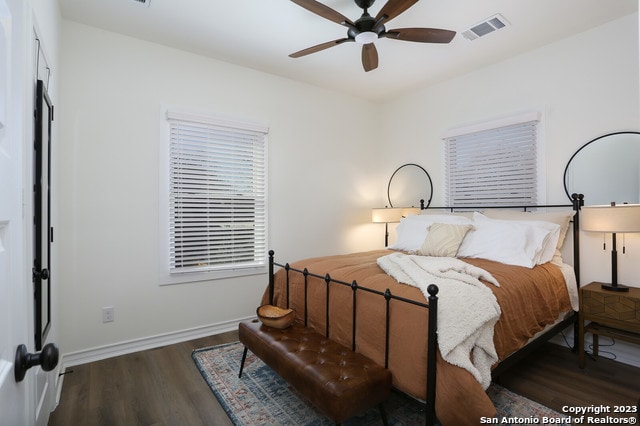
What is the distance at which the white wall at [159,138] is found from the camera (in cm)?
269

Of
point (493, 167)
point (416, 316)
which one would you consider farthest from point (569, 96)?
point (416, 316)

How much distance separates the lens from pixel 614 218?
2.36 m

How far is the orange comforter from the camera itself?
152 centimetres

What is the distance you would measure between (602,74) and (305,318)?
3.14 m

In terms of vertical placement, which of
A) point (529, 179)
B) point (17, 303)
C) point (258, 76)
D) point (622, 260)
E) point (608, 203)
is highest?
point (258, 76)

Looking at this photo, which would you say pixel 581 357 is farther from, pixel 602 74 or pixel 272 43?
pixel 272 43

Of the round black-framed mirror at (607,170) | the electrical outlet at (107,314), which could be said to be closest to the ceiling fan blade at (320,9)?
the round black-framed mirror at (607,170)

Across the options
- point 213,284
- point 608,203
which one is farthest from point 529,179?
point 213,284

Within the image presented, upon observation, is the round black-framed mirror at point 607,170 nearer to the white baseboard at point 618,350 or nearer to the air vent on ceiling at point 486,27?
the white baseboard at point 618,350

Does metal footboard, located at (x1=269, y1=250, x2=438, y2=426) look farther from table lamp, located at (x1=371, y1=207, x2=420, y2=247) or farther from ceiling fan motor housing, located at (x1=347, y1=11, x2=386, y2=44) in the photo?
table lamp, located at (x1=371, y1=207, x2=420, y2=247)

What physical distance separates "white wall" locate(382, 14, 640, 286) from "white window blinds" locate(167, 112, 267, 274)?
7.16 ft

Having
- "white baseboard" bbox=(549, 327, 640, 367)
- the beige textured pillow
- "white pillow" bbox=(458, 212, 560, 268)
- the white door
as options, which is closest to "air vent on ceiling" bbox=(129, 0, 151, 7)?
the white door

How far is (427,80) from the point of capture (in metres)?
3.92

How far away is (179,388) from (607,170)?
3697 millimetres
